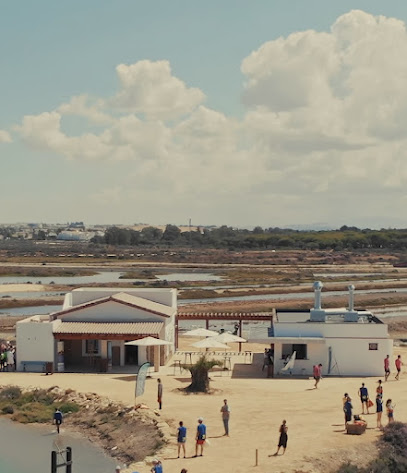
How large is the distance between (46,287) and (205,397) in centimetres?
6687

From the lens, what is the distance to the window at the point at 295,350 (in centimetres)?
3738

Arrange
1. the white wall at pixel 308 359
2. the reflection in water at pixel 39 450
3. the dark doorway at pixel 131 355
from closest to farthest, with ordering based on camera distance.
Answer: the reflection in water at pixel 39 450, the white wall at pixel 308 359, the dark doorway at pixel 131 355

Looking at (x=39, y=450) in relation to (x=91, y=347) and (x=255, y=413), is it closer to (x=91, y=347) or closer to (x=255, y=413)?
(x=255, y=413)

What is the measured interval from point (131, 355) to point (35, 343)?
4.95 m

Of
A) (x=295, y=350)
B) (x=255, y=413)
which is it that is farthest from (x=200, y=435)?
(x=295, y=350)

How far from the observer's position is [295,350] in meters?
37.4

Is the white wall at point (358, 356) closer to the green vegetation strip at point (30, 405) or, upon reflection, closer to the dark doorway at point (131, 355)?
the dark doorway at point (131, 355)

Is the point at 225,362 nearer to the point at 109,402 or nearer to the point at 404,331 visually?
the point at 109,402

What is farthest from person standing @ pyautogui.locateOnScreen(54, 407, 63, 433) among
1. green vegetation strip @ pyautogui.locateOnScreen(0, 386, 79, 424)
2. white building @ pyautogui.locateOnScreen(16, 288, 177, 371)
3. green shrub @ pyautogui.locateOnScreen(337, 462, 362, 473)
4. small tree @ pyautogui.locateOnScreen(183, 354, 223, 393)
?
green shrub @ pyautogui.locateOnScreen(337, 462, 362, 473)

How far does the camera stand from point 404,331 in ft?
192

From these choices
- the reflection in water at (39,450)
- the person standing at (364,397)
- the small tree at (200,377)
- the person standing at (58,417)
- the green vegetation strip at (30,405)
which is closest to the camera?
the reflection in water at (39,450)

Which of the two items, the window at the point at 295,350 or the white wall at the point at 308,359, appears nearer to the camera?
the white wall at the point at 308,359

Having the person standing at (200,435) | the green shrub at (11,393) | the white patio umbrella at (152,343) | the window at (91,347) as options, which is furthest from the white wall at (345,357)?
the person standing at (200,435)

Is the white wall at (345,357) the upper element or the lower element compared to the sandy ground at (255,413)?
upper
